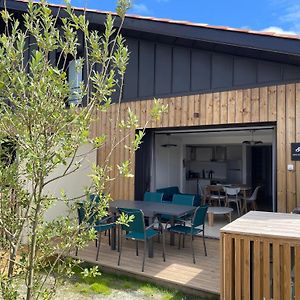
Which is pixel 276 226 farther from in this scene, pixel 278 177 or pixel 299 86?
pixel 299 86

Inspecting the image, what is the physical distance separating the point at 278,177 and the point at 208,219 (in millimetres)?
2477

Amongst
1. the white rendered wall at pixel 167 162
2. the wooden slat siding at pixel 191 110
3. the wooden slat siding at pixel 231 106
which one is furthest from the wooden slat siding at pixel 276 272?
the white rendered wall at pixel 167 162

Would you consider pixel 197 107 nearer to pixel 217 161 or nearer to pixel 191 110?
pixel 191 110

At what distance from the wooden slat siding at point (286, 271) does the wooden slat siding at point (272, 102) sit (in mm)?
3021

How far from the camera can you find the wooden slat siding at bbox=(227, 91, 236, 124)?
5871 mm

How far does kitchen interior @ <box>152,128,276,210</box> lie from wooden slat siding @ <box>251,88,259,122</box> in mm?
4007

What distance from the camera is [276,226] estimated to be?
340cm

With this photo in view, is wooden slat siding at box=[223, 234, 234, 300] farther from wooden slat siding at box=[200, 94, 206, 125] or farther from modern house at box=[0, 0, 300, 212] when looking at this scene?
wooden slat siding at box=[200, 94, 206, 125]

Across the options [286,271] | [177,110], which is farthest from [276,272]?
[177,110]

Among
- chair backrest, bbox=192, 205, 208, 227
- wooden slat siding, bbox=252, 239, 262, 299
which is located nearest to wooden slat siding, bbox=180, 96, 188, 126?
chair backrest, bbox=192, 205, 208, 227

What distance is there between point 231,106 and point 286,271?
3591 mm

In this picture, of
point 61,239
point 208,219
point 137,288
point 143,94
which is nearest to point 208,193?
point 208,219

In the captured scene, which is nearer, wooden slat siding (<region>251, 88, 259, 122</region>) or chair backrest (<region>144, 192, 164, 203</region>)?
wooden slat siding (<region>251, 88, 259, 122</region>)

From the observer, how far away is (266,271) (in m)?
3.04
